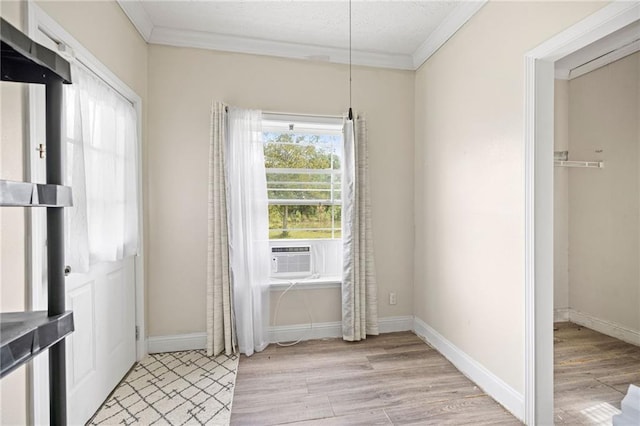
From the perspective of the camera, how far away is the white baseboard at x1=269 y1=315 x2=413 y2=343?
2855 mm

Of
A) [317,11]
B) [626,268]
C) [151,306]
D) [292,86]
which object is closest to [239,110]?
[292,86]

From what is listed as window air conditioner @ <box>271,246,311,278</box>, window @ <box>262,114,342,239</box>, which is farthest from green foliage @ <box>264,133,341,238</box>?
window air conditioner @ <box>271,246,311,278</box>

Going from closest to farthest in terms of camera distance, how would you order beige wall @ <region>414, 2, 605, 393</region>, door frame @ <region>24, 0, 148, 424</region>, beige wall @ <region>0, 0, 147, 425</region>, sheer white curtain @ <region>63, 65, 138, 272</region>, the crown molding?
beige wall @ <region>0, 0, 147, 425</region>
door frame @ <region>24, 0, 148, 424</region>
sheer white curtain @ <region>63, 65, 138, 272</region>
beige wall @ <region>414, 2, 605, 393</region>
the crown molding

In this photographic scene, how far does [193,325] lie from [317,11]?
9.20 feet

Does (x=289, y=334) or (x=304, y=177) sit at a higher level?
(x=304, y=177)

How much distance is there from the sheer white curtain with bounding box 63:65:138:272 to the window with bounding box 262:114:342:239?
115cm

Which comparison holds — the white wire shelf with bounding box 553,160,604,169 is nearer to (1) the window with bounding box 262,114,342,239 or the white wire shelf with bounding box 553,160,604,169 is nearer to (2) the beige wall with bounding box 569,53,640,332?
(2) the beige wall with bounding box 569,53,640,332

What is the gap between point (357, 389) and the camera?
2127mm

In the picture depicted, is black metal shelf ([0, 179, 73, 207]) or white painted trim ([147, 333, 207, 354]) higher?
black metal shelf ([0, 179, 73, 207])

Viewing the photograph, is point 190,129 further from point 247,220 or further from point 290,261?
point 290,261

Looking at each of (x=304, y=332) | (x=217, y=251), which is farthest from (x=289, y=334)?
(x=217, y=251)

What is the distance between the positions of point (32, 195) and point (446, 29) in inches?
113

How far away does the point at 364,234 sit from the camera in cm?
288

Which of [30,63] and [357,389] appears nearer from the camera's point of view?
[30,63]
